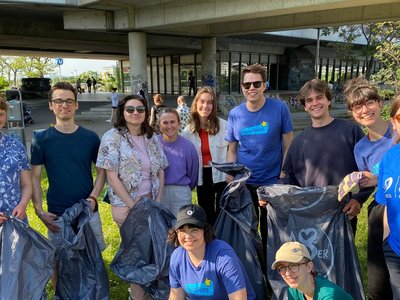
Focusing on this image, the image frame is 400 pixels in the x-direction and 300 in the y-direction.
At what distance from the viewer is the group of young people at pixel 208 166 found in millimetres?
2164

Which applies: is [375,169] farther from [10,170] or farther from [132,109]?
[10,170]

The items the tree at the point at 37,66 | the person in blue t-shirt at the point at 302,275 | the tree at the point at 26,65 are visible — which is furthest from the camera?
the tree at the point at 37,66

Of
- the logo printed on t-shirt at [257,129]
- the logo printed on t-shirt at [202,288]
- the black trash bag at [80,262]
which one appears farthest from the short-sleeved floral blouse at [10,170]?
the logo printed on t-shirt at [257,129]

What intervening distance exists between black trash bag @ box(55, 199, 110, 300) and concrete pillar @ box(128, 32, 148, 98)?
552 inches

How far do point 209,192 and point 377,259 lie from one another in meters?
1.58

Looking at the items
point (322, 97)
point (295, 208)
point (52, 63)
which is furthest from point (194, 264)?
point (52, 63)

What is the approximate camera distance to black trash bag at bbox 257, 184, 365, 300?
2.38 meters

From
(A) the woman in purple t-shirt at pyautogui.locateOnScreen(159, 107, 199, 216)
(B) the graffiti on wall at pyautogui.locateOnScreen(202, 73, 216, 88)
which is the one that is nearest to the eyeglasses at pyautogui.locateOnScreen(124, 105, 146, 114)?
(A) the woman in purple t-shirt at pyautogui.locateOnScreen(159, 107, 199, 216)

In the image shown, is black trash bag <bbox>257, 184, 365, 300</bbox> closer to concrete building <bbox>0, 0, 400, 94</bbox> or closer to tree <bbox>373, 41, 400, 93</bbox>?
tree <bbox>373, 41, 400, 93</bbox>

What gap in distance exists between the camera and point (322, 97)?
2.48 m

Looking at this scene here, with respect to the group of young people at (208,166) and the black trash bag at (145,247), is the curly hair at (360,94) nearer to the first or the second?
the group of young people at (208,166)

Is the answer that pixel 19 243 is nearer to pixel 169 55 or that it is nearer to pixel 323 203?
pixel 323 203

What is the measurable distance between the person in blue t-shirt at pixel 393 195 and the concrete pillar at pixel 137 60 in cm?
1496

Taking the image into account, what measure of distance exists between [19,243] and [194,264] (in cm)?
114
